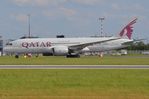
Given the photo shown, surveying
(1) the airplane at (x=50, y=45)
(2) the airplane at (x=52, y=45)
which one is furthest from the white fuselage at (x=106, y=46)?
(1) the airplane at (x=50, y=45)

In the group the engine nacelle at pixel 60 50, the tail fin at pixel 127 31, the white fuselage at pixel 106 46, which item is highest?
the tail fin at pixel 127 31

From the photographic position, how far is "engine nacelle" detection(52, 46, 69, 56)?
9291 cm

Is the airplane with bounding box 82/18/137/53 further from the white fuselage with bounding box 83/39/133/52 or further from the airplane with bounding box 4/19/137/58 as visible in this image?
the airplane with bounding box 4/19/137/58

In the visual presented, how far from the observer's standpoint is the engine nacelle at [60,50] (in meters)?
92.9

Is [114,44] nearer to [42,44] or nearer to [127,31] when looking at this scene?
Answer: [127,31]

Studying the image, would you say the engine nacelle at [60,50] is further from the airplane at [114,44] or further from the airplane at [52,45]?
the airplane at [114,44]

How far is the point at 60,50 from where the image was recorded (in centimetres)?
9306

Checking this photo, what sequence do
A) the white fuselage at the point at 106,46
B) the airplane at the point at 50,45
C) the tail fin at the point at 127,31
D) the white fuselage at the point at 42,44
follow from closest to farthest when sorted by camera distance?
the airplane at the point at 50,45 → the white fuselage at the point at 42,44 → the white fuselage at the point at 106,46 → the tail fin at the point at 127,31

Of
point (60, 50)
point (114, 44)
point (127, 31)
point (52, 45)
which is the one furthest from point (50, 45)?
point (127, 31)
